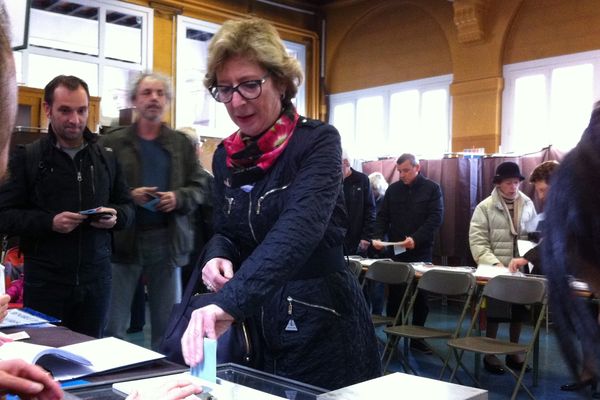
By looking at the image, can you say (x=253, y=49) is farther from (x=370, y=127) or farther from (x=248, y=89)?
(x=370, y=127)

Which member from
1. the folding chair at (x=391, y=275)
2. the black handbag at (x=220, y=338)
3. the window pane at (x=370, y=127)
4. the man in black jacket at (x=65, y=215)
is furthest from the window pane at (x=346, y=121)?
the black handbag at (x=220, y=338)

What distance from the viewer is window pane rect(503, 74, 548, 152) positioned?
359 inches

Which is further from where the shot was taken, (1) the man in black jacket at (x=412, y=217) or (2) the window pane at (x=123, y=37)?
(2) the window pane at (x=123, y=37)

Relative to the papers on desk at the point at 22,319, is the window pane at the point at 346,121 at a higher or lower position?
higher

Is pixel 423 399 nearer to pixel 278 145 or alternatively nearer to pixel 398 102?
pixel 278 145

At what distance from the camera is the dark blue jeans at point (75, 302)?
8.84ft

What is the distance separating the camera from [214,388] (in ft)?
4.09

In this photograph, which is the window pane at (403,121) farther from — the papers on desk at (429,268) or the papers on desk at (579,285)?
the papers on desk at (579,285)

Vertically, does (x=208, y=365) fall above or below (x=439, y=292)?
above

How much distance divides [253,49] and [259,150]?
0.27m

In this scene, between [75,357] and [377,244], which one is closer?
[75,357]

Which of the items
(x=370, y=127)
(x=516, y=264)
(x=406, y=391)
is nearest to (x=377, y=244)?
(x=516, y=264)

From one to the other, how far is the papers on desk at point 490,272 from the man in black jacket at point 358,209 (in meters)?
1.37

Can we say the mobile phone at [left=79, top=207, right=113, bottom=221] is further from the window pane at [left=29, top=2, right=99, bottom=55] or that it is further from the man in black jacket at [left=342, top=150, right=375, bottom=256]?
the window pane at [left=29, top=2, right=99, bottom=55]
